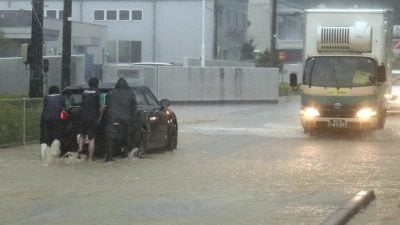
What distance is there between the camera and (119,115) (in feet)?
57.5

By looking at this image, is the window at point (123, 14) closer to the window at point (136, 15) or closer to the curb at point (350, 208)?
the window at point (136, 15)

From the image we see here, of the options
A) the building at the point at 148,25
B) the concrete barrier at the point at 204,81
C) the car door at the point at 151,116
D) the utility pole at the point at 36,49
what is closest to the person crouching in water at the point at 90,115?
the car door at the point at 151,116

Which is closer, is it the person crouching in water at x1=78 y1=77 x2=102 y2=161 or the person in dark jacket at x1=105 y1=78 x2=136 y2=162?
the person crouching in water at x1=78 y1=77 x2=102 y2=161

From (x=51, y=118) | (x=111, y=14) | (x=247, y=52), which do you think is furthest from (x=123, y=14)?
(x=51, y=118)

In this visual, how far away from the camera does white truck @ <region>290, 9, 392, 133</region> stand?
24.9 metres

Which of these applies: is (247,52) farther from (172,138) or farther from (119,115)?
(119,115)

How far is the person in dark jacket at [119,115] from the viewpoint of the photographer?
57.5 ft

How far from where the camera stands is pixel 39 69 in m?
25.0

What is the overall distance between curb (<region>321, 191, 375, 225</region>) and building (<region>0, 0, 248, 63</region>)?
168 feet

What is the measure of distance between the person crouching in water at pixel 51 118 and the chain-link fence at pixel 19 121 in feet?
8.63

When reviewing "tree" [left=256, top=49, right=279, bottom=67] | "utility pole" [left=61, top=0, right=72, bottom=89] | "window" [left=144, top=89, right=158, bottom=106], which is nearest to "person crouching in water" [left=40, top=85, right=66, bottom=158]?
"window" [left=144, top=89, right=158, bottom=106]

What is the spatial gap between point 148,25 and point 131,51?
2219mm

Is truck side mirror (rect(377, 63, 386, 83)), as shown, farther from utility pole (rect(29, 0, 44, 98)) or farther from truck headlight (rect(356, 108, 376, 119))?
utility pole (rect(29, 0, 44, 98))

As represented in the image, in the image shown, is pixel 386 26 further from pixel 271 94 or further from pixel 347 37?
pixel 271 94
